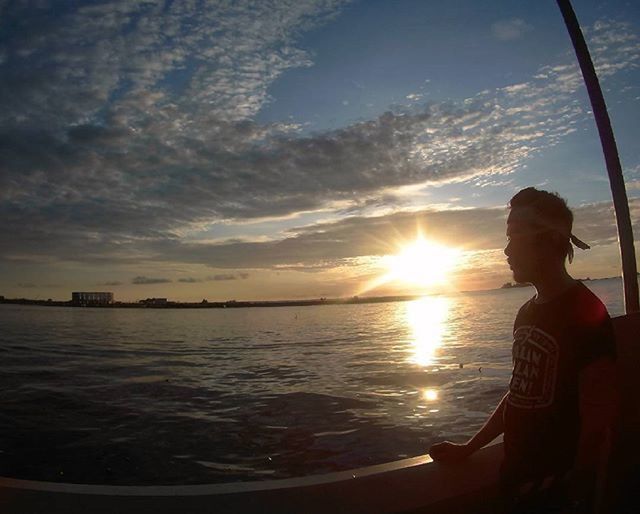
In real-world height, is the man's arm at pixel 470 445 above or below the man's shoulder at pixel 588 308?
below

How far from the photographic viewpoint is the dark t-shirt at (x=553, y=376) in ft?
6.86

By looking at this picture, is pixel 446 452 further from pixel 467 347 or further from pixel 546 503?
pixel 467 347

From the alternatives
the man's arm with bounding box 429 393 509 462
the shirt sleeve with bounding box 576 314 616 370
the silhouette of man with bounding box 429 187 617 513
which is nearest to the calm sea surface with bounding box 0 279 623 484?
the man's arm with bounding box 429 393 509 462

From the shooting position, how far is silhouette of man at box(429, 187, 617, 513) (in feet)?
6.81

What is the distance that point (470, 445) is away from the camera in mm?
2717

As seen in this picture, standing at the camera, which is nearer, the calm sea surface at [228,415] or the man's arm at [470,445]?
the man's arm at [470,445]

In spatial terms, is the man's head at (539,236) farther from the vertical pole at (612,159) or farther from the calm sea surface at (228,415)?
the calm sea surface at (228,415)

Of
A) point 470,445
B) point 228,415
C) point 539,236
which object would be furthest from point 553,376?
point 228,415

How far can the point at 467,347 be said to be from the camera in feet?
74.6

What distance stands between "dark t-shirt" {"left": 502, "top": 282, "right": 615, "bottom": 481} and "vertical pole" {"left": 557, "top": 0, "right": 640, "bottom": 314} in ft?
5.02

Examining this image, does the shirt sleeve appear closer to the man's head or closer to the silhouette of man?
the silhouette of man

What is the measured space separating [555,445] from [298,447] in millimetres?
5436

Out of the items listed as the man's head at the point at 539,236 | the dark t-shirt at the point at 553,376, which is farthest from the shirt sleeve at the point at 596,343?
the man's head at the point at 539,236

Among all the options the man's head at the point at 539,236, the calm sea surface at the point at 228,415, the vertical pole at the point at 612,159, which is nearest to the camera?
the man's head at the point at 539,236
